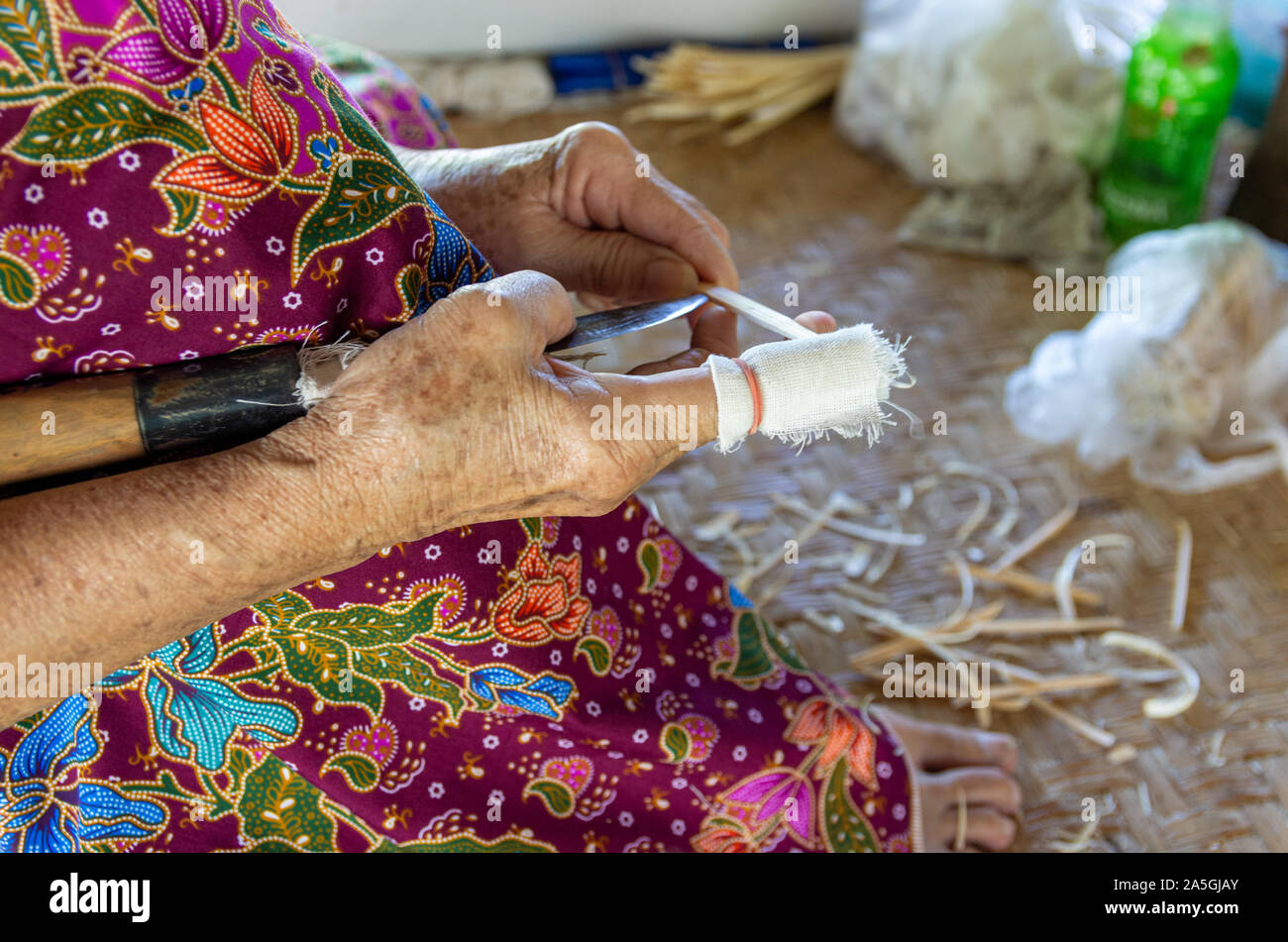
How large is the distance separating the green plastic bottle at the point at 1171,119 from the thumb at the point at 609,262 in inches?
54.0

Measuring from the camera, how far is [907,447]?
1.83 m

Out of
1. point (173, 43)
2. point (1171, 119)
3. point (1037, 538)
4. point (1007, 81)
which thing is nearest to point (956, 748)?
point (1037, 538)

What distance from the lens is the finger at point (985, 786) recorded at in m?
1.32

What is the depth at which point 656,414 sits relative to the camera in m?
0.83

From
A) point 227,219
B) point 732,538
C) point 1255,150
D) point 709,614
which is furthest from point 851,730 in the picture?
point 1255,150

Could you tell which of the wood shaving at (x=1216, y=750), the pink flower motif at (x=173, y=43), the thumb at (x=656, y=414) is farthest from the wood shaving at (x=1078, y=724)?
the pink flower motif at (x=173, y=43)

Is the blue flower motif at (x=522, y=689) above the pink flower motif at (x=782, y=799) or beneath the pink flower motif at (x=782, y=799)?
above

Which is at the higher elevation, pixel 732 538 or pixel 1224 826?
pixel 732 538

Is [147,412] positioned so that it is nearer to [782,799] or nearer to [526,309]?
[526,309]

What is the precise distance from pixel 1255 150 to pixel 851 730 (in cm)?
160

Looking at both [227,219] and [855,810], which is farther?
[855,810]

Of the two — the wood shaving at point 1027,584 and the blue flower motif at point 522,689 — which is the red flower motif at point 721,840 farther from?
the wood shaving at point 1027,584

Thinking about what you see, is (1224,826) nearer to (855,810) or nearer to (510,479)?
(855,810)
